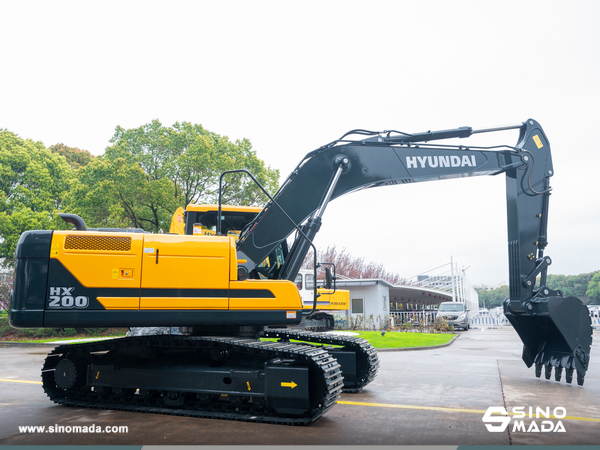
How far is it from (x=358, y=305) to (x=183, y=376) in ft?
68.1

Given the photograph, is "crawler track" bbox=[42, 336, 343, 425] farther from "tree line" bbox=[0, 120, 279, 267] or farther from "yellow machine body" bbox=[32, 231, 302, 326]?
"tree line" bbox=[0, 120, 279, 267]

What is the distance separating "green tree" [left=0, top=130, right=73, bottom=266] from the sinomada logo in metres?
21.4

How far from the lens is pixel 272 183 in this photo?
23.7 metres

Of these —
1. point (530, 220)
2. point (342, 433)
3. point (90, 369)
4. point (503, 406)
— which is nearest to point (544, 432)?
point (503, 406)

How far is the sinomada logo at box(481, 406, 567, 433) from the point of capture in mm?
5316

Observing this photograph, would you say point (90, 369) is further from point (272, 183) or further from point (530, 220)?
point (272, 183)

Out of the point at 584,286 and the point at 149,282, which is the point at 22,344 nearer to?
the point at 149,282

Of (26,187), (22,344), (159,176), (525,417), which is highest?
(159,176)

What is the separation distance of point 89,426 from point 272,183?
740 inches

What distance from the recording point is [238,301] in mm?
5898

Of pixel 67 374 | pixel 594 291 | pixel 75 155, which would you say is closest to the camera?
pixel 67 374

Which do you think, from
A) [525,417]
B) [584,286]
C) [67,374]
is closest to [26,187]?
[67,374]

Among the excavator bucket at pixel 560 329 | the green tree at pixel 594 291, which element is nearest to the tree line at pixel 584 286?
the green tree at pixel 594 291

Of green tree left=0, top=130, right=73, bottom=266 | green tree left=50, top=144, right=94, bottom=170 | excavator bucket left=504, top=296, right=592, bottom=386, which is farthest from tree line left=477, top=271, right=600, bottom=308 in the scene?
excavator bucket left=504, top=296, right=592, bottom=386
